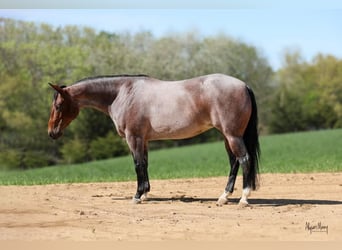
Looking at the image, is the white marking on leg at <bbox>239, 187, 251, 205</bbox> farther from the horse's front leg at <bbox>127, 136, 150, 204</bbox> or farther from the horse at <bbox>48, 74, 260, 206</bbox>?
the horse's front leg at <bbox>127, 136, 150, 204</bbox>

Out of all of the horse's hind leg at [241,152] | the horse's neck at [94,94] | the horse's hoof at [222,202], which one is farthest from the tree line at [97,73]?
the horse's hind leg at [241,152]

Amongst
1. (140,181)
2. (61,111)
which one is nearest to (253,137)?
(140,181)

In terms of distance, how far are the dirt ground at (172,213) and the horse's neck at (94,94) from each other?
6.03ft

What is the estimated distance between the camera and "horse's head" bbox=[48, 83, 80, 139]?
32.1 ft

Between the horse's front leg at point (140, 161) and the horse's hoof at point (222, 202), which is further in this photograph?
the horse's front leg at point (140, 161)

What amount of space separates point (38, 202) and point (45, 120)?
Result: 23.7 m

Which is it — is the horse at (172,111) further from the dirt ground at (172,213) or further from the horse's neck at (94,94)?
the dirt ground at (172,213)

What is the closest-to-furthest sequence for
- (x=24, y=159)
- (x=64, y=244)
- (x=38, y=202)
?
(x=64, y=244) → (x=38, y=202) → (x=24, y=159)

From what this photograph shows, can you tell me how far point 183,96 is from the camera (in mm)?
9000

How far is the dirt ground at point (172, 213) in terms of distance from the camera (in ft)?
21.4

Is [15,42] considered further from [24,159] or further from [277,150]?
[277,150]

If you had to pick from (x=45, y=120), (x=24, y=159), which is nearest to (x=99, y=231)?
(x=24, y=159)

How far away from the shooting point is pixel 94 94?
9.87 m

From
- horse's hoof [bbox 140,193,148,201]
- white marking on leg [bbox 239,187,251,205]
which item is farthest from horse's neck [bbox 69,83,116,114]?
white marking on leg [bbox 239,187,251,205]
